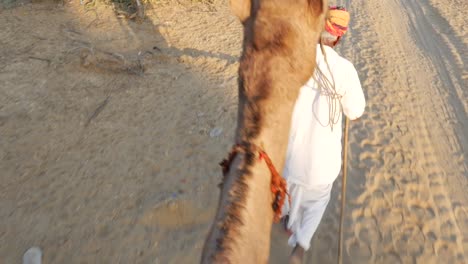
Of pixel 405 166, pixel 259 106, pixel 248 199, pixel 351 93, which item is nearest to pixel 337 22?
pixel 351 93

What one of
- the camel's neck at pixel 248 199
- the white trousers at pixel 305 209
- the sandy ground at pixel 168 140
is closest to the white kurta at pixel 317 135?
the white trousers at pixel 305 209

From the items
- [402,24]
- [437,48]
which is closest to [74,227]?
[437,48]

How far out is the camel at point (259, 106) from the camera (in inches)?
32.2

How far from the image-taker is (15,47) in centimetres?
627

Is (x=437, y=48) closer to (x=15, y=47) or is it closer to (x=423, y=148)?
(x=423, y=148)

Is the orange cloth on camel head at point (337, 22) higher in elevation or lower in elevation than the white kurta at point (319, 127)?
higher

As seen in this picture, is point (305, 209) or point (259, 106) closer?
point (259, 106)

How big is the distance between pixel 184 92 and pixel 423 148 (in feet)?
12.1

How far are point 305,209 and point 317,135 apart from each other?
603 millimetres

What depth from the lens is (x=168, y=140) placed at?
4523 millimetres

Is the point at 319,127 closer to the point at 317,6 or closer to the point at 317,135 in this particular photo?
the point at 317,135

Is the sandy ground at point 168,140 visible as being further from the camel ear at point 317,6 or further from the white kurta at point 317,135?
the camel ear at point 317,6

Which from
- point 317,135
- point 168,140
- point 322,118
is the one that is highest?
point 322,118

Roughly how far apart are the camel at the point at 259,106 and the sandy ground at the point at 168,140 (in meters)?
2.38
